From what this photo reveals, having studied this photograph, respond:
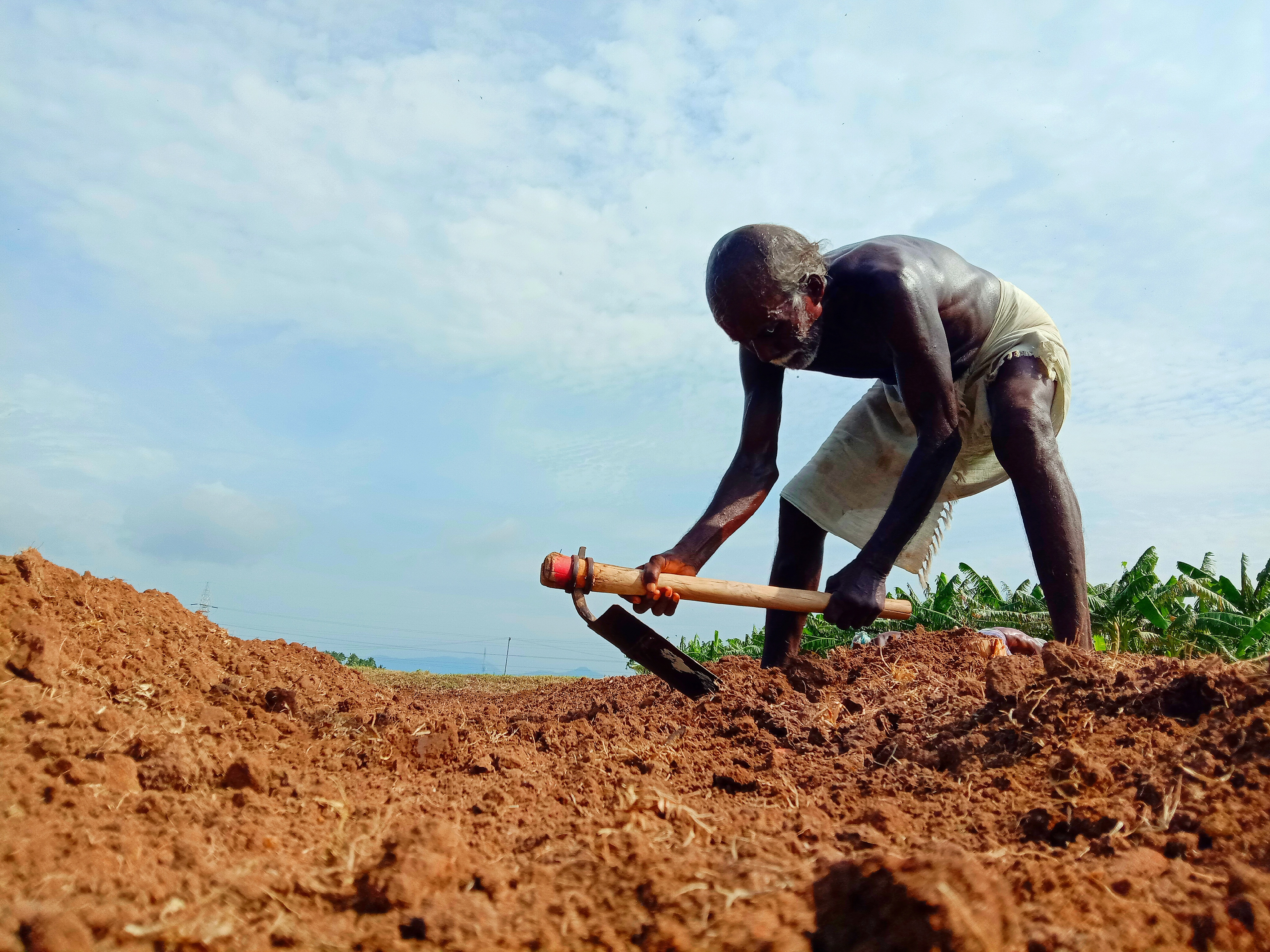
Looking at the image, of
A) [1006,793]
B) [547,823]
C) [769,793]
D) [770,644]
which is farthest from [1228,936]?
[770,644]

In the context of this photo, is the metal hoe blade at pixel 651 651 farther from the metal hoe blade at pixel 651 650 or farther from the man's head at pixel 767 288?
the man's head at pixel 767 288

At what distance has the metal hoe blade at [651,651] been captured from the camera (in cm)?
328

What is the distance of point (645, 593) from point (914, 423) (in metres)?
1.30

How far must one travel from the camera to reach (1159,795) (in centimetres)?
155

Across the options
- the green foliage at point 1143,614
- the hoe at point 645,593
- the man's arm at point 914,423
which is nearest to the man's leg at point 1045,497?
the man's arm at point 914,423

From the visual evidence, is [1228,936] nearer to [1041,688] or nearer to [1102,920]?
[1102,920]

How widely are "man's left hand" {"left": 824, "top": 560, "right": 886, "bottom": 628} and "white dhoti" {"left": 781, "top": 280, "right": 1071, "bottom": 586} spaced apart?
560 millimetres

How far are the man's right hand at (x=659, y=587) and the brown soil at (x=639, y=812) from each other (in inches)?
15.9

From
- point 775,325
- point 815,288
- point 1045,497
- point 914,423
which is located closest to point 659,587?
point 775,325

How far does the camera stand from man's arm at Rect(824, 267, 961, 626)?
3113 millimetres

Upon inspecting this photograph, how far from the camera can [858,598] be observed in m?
3.17

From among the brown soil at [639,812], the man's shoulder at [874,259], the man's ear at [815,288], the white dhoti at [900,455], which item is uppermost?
the man's shoulder at [874,259]

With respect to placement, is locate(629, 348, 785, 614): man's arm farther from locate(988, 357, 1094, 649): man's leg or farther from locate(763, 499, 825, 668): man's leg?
locate(988, 357, 1094, 649): man's leg

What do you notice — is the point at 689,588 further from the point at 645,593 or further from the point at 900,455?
the point at 900,455
